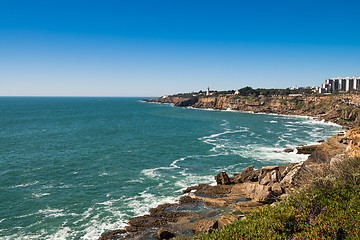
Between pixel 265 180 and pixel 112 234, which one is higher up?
pixel 265 180

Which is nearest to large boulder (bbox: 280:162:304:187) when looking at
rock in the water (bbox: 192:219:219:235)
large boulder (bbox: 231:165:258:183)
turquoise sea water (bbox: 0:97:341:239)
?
large boulder (bbox: 231:165:258:183)

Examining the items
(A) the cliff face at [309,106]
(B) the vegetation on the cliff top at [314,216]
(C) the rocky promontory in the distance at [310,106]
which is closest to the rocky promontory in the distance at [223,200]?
(B) the vegetation on the cliff top at [314,216]

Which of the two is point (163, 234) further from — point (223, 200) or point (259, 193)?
point (259, 193)

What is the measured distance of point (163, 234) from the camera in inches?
905

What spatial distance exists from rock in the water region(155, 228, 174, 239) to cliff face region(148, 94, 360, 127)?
9417 cm

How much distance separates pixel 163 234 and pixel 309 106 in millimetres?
143676

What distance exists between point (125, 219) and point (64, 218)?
6.99 metres

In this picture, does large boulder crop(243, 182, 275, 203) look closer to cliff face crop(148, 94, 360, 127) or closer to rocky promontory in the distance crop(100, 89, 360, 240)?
rocky promontory in the distance crop(100, 89, 360, 240)

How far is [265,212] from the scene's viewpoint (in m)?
18.9

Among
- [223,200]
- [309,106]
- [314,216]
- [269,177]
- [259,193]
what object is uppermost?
[309,106]

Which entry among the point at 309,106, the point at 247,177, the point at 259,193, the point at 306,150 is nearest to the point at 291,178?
the point at 259,193

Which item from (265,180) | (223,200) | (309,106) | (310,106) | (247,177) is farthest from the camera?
(309,106)

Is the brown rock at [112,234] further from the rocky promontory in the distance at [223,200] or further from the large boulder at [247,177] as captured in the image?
the large boulder at [247,177]

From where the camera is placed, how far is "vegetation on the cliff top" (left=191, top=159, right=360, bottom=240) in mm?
14703
